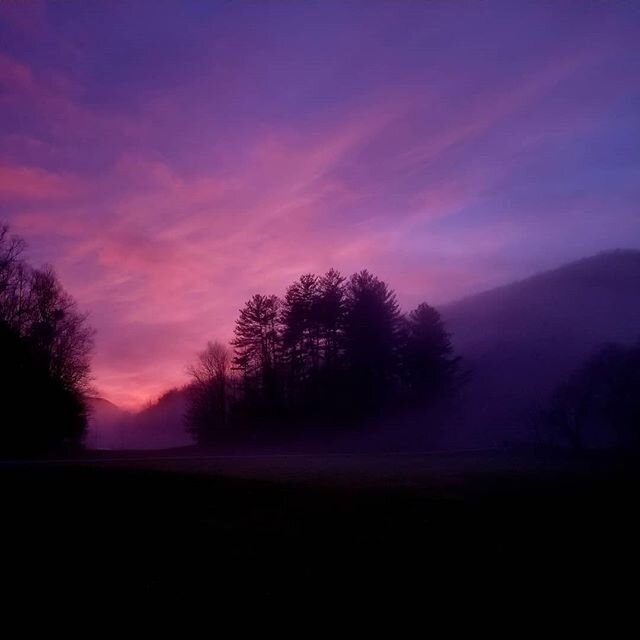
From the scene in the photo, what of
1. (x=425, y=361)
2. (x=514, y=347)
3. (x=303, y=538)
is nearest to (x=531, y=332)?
(x=514, y=347)

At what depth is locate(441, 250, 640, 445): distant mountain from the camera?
72500 millimetres

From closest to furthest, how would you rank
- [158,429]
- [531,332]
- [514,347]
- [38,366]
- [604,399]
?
[38,366] → [604,399] → [514,347] → [531,332] → [158,429]

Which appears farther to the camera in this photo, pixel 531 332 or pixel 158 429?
pixel 158 429

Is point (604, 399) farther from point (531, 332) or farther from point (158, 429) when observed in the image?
point (158, 429)

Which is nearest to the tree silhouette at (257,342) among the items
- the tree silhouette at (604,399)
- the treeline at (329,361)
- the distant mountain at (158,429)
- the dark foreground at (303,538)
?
the treeline at (329,361)

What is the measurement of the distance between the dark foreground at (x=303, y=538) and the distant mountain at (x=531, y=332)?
4971 centimetres

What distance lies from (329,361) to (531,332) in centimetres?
6625

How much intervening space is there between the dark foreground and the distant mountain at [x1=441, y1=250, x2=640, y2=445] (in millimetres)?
49711

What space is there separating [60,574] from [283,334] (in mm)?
51777

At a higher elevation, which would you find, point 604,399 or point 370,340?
point 370,340

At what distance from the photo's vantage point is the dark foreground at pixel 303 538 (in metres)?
7.47

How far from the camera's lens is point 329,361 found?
190ft

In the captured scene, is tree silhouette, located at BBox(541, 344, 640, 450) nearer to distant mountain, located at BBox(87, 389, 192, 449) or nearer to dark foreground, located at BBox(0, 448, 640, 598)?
dark foreground, located at BBox(0, 448, 640, 598)

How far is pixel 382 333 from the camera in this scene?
57.5m
